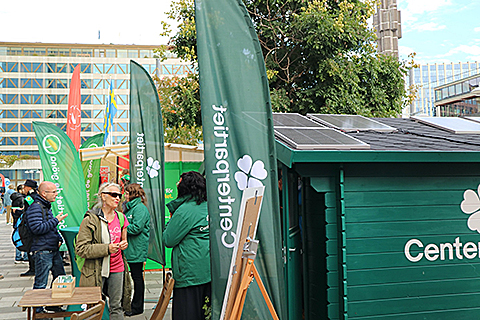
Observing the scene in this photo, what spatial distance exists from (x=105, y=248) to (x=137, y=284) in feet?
5.87

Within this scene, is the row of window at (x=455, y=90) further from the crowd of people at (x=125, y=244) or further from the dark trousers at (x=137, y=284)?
the crowd of people at (x=125, y=244)

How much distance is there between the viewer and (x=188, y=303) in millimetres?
4586

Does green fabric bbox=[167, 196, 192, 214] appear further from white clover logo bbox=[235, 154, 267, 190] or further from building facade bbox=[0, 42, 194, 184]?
building facade bbox=[0, 42, 194, 184]

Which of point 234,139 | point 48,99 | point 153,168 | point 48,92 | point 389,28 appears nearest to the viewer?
point 234,139

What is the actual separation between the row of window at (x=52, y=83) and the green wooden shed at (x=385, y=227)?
64257 millimetres

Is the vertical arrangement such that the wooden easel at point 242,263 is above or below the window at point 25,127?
below

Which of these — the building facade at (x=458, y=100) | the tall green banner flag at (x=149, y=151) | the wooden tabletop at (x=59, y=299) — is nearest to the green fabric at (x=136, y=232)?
the tall green banner flag at (x=149, y=151)

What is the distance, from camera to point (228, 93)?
383cm

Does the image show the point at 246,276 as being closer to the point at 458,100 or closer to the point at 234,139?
the point at 234,139

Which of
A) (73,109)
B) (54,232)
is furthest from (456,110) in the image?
(54,232)

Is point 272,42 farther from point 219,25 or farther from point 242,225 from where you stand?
point 242,225

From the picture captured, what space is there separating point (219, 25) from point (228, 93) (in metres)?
0.60

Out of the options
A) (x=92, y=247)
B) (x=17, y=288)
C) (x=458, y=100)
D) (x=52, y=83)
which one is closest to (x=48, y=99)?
(x=52, y=83)

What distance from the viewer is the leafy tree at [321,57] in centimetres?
1285
